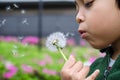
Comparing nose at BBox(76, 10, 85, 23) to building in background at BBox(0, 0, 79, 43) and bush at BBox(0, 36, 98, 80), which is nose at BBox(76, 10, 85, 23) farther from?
building in background at BBox(0, 0, 79, 43)

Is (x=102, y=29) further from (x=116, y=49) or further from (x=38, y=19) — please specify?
(x=38, y=19)

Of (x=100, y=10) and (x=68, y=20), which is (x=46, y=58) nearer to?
(x=68, y=20)

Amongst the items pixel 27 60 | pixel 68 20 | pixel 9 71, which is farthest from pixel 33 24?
pixel 9 71

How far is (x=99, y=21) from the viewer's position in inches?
65.4

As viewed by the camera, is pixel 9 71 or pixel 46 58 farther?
pixel 46 58

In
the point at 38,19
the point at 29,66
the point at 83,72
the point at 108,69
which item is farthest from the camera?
the point at 38,19

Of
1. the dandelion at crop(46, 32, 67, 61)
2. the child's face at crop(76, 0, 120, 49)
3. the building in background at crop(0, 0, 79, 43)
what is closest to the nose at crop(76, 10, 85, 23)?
the child's face at crop(76, 0, 120, 49)

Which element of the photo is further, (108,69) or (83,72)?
(108,69)

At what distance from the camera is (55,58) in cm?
592

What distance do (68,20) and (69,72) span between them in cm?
714

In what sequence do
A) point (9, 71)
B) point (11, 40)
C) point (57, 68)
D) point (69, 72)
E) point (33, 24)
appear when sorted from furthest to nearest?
1. point (33, 24)
2. point (11, 40)
3. point (57, 68)
4. point (9, 71)
5. point (69, 72)

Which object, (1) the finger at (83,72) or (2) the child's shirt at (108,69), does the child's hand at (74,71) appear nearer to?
(1) the finger at (83,72)

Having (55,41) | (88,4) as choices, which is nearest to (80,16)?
(88,4)

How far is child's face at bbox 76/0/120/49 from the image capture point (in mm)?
1647
